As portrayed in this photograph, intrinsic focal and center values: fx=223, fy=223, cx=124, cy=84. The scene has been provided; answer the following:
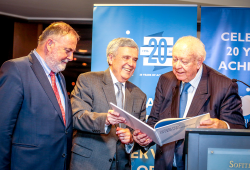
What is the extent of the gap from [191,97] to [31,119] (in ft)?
4.72

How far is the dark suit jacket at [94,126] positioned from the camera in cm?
210

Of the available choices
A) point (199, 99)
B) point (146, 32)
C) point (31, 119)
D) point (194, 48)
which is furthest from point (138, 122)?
point (146, 32)

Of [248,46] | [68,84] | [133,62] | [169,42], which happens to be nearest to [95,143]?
[133,62]

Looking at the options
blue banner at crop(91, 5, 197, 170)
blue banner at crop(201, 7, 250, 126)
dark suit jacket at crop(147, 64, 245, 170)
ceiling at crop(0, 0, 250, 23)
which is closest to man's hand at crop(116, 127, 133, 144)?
dark suit jacket at crop(147, 64, 245, 170)

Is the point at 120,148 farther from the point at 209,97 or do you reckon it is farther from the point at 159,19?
the point at 159,19

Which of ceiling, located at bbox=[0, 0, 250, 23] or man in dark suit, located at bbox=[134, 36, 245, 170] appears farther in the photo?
ceiling, located at bbox=[0, 0, 250, 23]

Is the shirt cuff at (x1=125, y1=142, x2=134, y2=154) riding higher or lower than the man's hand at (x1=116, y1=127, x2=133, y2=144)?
lower

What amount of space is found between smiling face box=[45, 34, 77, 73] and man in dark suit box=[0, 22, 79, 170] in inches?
0.8

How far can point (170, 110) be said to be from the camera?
221cm

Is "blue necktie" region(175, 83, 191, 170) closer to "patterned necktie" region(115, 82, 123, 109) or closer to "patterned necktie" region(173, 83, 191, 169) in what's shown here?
"patterned necktie" region(173, 83, 191, 169)

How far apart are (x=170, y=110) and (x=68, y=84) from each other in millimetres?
3790

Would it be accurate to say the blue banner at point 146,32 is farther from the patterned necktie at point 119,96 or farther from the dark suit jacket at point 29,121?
the dark suit jacket at point 29,121

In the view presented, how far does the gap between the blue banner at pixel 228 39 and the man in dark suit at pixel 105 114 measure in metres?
1.63

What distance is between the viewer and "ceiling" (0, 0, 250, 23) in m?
4.31
